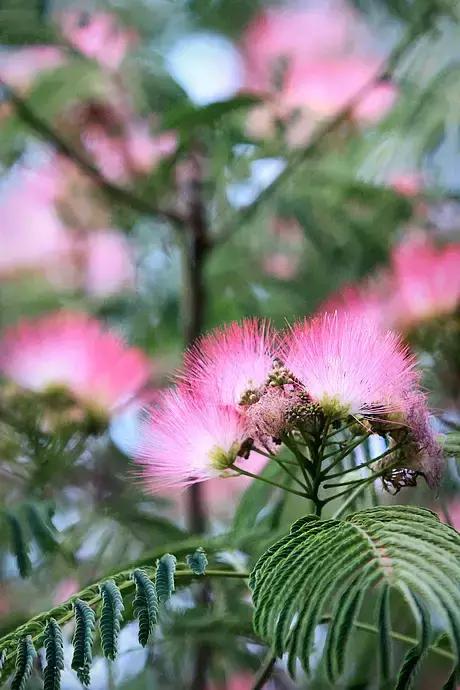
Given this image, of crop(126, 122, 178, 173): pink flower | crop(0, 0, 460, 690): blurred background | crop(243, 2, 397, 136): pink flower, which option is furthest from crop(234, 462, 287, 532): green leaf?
crop(126, 122, 178, 173): pink flower

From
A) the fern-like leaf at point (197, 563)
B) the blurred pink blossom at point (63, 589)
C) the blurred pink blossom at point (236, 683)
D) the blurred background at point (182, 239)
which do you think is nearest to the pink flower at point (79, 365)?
the blurred background at point (182, 239)

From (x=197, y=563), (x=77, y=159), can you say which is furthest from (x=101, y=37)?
(x=197, y=563)

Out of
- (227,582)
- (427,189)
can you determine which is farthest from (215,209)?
(227,582)

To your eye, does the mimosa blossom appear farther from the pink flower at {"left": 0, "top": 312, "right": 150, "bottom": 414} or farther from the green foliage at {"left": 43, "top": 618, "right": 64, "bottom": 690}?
the green foliage at {"left": 43, "top": 618, "right": 64, "bottom": 690}

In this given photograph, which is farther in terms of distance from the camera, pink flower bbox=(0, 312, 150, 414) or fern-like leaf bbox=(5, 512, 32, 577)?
pink flower bbox=(0, 312, 150, 414)

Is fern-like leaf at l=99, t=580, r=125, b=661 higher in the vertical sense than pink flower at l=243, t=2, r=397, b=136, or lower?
lower

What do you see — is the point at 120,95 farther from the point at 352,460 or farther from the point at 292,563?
the point at 292,563

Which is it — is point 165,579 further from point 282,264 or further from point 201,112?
point 282,264
